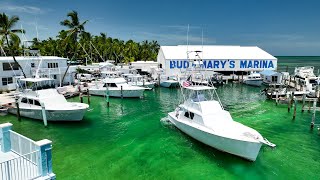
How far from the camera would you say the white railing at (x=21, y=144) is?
Result: 414 inches

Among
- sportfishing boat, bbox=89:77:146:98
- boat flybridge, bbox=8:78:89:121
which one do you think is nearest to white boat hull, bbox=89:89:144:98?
sportfishing boat, bbox=89:77:146:98

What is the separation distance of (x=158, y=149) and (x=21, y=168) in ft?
37.0

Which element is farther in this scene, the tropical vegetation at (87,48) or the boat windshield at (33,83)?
the tropical vegetation at (87,48)

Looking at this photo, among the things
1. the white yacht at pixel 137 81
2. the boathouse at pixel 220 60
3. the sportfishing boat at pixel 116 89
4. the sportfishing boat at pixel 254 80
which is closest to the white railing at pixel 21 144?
the sportfishing boat at pixel 116 89

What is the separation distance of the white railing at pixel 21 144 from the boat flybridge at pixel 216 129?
1193 centimetres

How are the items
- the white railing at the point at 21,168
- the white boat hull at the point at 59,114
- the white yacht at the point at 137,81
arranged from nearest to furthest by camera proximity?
the white railing at the point at 21,168, the white boat hull at the point at 59,114, the white yacht at the point at 137,81

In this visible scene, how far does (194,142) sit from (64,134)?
39.8 ft

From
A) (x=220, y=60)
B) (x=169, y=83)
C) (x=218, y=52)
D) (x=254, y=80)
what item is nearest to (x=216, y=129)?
(x=169, y=83)

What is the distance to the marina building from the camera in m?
40.2

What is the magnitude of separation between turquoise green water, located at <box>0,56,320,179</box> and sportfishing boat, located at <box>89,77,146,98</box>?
8783 mm

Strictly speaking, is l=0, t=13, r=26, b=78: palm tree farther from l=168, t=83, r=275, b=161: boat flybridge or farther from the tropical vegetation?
l=168, t=83, r=275, b=161: boat flybridge

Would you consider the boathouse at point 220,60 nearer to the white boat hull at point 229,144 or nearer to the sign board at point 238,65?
the sign board at point 238,65

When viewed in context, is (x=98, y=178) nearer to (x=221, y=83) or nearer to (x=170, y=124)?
(x=170, y=124)

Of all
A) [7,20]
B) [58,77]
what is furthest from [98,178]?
[58,77]
